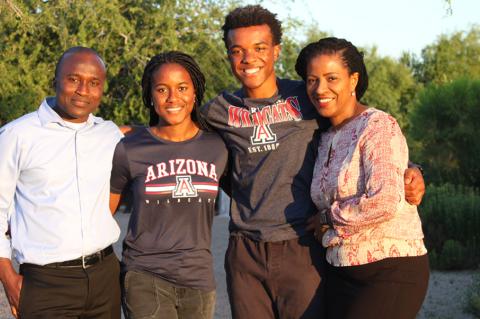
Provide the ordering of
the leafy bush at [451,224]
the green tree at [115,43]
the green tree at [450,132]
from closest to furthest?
the leafy bush at [451,224] → the green tree at [450,132] → the green tree at [115,43]

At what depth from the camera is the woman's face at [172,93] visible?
4.07 metres


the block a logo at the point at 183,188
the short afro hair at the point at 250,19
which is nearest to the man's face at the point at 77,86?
the block a logo at the point at 183,188

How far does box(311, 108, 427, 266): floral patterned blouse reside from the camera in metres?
3.55

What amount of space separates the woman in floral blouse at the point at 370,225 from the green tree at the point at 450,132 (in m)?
8.30

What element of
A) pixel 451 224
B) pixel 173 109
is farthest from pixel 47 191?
pixel 451 224

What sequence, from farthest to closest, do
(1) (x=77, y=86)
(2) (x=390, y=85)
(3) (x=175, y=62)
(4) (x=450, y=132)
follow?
(2) (x=390, y=85)
(4) (x=450, y=132)
(3) (x=175, y=62)
(1) (x=77, y=86)

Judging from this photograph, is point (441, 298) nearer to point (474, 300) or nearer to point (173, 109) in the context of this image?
point (474, 300)

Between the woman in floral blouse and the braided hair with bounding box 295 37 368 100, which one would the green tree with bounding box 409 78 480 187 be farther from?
the woman in floral blouse

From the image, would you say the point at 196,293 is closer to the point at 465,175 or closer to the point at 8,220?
the point at 8,220

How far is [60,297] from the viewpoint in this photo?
375 centimetres

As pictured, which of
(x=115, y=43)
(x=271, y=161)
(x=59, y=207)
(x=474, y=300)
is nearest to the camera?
(x=59, y=207)

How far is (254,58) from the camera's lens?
4.15 m

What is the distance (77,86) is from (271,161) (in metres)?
1.04

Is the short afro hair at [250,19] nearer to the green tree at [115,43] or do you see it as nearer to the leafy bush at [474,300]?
the leafy bush at [474,300]
